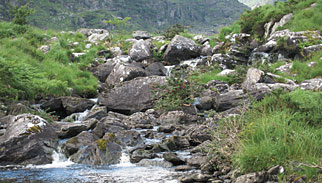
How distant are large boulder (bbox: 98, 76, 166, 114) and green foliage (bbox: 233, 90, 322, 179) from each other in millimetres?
7667

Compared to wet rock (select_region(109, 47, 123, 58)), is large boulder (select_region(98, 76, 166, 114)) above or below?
below

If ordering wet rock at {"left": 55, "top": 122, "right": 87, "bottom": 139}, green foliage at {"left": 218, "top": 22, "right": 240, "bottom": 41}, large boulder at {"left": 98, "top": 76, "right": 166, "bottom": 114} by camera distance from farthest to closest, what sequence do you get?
green foliage at {"left": 218, "top": 22, "right": 240, "bottom": 41} < large boulder at {"left": 98, "top": 76, "right": 166, "bottom": 114} < wet rock at {"left": 55, "top": 122, "right": 87, "bottom": 139}

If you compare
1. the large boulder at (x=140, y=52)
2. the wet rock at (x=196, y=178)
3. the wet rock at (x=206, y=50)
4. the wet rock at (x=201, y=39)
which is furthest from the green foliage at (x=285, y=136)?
the wet rock at (x=201, y=39)

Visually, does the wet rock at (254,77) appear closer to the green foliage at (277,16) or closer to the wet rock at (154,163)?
the green foliage at (277,16)

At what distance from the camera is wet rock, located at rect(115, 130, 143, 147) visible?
8.24 metres

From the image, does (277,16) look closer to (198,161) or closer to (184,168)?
(198,161)

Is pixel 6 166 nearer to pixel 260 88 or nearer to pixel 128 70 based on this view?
pixel 260 88

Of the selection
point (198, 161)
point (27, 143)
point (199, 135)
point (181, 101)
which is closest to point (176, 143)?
point (199, 135)

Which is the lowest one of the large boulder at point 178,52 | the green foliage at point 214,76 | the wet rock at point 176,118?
the wet rock at point 176,118

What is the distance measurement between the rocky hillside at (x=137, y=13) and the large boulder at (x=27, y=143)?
242 feet

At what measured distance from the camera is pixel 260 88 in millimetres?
11984

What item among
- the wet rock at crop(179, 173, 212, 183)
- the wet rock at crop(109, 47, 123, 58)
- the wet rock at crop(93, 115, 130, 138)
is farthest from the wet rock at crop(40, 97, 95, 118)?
the wet rock at crop(109, 47, 123, 58)

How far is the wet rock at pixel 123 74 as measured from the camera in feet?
54.2

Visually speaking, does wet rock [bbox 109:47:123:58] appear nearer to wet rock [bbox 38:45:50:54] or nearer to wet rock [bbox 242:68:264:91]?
wet rock [bbox 38:45:50:54]
